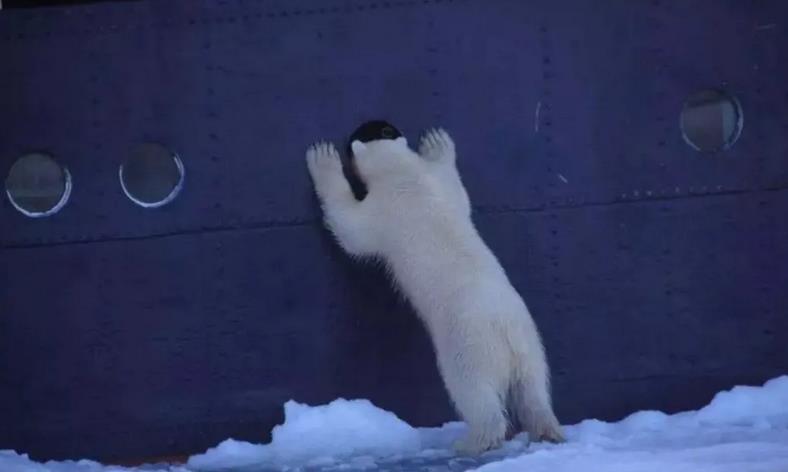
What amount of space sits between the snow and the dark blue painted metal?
0.67ft

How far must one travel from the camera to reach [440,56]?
21.0ft

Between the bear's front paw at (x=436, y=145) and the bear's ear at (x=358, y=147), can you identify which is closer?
the bear's ear at (x=358, y=147)

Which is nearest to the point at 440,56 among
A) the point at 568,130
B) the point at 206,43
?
the point at 568,130

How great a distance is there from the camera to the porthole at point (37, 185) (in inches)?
255

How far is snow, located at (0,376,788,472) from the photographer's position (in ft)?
17.3

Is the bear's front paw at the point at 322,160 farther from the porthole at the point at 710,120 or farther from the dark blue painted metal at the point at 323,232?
the porthole at the point at 710,120

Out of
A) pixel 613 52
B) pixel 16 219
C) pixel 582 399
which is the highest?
pixel 613 52

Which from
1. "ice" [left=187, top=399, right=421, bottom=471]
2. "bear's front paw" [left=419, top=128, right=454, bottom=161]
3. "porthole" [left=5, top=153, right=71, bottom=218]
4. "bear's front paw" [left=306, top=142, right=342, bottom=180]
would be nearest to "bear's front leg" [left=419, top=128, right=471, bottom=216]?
"bear's front paw" [left=419, top=128, right=454, bottom=161]

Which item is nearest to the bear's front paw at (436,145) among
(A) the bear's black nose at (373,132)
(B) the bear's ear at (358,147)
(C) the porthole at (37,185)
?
(A) the bear's black nose at (373,132)

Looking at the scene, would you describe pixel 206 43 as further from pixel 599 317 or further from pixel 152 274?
pixel 599 317

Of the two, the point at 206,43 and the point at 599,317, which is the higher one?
the point at 206,43

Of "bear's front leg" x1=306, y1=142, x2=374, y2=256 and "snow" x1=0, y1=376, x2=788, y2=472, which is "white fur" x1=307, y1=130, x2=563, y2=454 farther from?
"snow" x1=0, y1=376, x2=788, y2=472

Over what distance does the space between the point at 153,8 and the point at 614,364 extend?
115 inches

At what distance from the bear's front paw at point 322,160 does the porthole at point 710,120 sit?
176 centimetres
